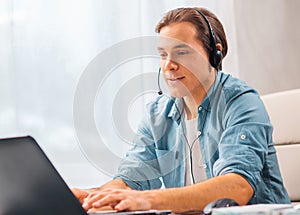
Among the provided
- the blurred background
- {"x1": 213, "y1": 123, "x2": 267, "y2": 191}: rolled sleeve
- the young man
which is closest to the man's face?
the young man

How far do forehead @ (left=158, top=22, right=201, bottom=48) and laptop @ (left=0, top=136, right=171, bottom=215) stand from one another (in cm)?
74

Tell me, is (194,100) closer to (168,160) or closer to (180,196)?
(168,160)

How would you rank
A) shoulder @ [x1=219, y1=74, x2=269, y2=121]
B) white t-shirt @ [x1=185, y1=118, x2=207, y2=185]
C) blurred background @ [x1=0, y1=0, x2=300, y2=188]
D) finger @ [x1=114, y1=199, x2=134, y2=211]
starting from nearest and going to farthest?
finger @ [x1=114, y1=199, x2=134, y2=211] → shoulder @ [x1=219, y1=74, x2=269, y2=121] → white t-shirt @ [x1=185, y1=118, x2=207, y2=185] → blurred background @ [x1=0, y1=0, x2=300, y2=188]

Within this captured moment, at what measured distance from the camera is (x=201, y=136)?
1587mm

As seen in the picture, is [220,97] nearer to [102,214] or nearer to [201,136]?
[201,136]

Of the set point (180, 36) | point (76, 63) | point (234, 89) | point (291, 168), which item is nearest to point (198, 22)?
point (180, 36)

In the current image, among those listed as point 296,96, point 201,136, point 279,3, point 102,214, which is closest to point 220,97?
point 201,136

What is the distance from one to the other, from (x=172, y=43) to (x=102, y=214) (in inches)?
28.0

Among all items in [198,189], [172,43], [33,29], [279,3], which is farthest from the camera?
[279,3]

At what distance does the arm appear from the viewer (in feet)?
3.26

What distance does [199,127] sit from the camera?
160 centimetres

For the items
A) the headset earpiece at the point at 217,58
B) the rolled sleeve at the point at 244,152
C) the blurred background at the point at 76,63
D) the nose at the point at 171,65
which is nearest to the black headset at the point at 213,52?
the headset earpiece at the point at 217,58

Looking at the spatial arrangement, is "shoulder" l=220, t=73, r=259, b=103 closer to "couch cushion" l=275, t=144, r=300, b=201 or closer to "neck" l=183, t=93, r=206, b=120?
"neck" l=183, t=93, r=206, b=120

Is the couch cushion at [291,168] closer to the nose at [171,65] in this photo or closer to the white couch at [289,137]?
the white couch at [289,137]
